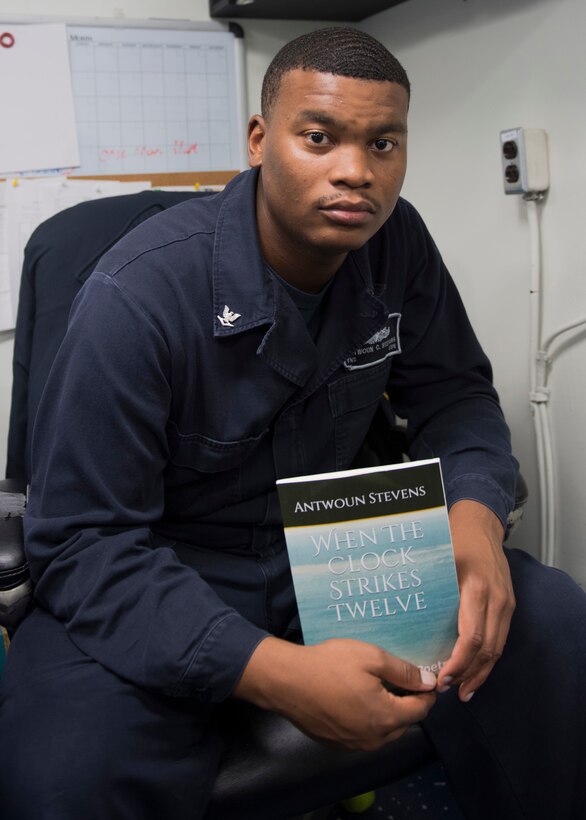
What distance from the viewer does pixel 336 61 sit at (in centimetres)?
81

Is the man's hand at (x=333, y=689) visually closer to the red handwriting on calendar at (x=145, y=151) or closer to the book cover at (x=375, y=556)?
the book cover at (x=375, y=556)

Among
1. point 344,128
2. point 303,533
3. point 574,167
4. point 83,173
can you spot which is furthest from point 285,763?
point 83,173

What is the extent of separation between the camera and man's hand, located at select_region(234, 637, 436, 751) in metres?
0.70

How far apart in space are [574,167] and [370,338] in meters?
0.51

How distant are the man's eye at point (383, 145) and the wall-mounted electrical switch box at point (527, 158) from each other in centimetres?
51

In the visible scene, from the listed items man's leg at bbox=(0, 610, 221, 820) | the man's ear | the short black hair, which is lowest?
man's leg at bbox=(0, 610, 221, 820)

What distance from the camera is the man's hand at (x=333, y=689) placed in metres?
0.70

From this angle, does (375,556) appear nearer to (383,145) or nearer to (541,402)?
(383,145)

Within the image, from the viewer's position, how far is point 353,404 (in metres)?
1.01

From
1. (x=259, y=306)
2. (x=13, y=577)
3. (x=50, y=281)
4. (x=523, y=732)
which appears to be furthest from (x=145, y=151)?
(x=523, y=732)

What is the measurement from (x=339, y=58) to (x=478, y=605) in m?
0.57

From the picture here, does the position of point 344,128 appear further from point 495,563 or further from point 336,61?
point 495,563

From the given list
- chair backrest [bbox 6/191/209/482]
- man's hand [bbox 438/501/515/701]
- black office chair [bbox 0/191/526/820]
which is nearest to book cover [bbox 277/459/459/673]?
man's hand [bbox 438/501/515/701]

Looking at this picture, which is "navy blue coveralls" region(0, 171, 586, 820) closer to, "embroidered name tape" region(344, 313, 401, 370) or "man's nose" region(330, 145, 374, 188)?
"embroidered name tape" region(344, 313, 401, 370)
